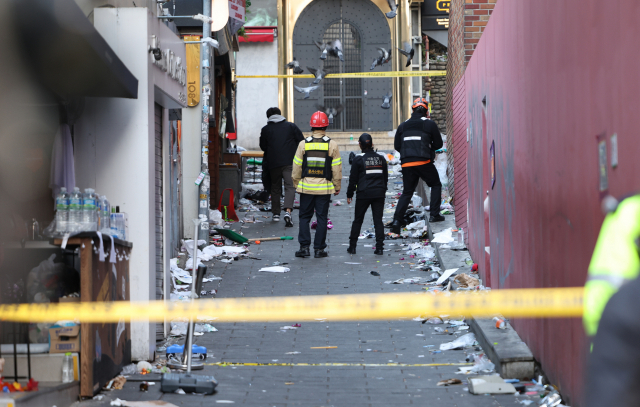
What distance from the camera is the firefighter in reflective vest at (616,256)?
1.74 m

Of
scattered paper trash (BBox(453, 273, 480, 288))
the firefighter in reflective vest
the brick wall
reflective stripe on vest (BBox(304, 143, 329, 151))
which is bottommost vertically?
scattered paper trash (BBox(453, 273, 480, 288))

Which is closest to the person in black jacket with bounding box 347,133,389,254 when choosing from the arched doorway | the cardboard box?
the cardboard box

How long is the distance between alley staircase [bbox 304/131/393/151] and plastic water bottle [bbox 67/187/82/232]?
1836 cm

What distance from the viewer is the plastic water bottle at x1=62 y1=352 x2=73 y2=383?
5367 mm

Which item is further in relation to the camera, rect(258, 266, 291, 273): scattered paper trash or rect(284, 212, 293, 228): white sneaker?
rect(284, 212, 293, 228): white sneaker

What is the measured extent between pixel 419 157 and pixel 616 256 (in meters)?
11.3

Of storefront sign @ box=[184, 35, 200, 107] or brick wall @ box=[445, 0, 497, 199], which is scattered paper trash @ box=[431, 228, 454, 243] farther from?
storefront sign @ box=[184, 35, 200, 107]

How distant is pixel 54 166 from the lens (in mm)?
6188

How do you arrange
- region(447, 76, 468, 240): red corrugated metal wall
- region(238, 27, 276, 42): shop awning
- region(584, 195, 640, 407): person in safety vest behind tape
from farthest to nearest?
region(238, 27, 276, 42): shop awning → region(447, 76, 468, 240): red corrugated metal wall → region(584, 195, 640, 407): person in safety vest behind tape

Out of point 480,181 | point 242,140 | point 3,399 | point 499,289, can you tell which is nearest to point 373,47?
point 242,140

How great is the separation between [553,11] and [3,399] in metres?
4.28

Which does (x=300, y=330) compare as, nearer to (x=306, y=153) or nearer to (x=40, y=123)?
(x=40, y=123)

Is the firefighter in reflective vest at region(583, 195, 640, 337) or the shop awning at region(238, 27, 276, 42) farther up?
the shop awning at region(238, 27, 276, 42)

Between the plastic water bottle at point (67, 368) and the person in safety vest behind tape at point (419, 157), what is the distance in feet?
27.7
